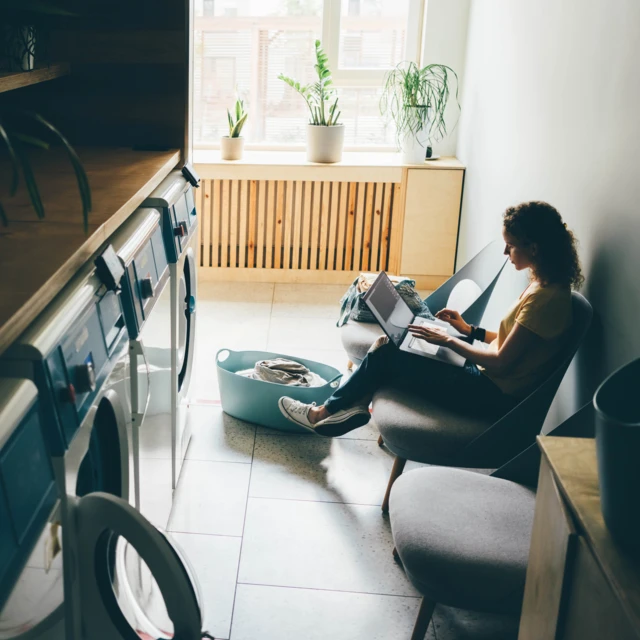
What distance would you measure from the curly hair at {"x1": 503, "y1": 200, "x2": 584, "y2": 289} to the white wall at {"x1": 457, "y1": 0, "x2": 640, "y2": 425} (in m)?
0.09

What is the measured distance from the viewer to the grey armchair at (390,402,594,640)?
66.9 inches

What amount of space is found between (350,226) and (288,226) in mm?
369

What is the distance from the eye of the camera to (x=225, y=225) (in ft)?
15.3

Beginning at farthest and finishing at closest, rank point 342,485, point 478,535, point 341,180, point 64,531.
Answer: point 341,180
point 342,485
point 478,535
point 64,531

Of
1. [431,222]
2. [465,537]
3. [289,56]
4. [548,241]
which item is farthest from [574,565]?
[289,56]

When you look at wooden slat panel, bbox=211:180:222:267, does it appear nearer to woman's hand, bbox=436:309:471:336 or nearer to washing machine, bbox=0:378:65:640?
woman's hand, bbox=436:309:471:336

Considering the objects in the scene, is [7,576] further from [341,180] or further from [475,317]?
[341,180]

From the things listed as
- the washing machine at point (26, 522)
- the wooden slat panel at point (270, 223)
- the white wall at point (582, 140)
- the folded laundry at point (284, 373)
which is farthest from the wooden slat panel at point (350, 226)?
the washing machine at point (26, 522)

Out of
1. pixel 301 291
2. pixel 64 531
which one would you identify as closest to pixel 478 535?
pixel 64 531

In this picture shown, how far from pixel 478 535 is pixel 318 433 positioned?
3.50ft

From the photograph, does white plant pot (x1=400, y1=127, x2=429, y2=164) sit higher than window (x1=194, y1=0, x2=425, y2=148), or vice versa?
window (x1=194, y1=0, x2=425, y2=148)

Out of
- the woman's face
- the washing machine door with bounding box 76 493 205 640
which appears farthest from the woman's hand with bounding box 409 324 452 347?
the washing machine door with bounding box 76 493 205 640

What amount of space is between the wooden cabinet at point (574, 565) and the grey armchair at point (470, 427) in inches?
28.6

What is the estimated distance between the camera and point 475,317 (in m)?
2.95
